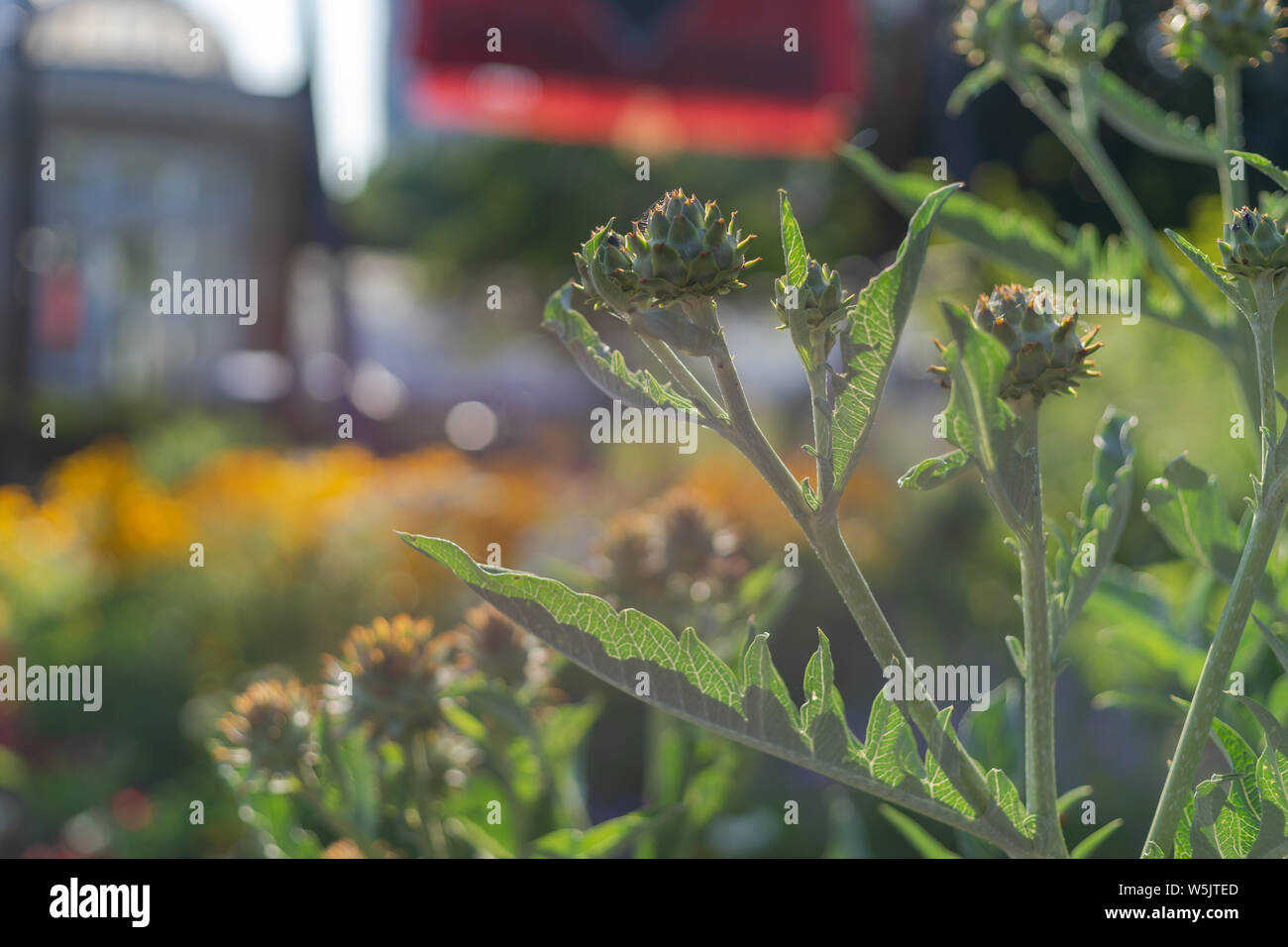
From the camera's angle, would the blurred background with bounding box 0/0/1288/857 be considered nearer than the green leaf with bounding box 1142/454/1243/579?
No

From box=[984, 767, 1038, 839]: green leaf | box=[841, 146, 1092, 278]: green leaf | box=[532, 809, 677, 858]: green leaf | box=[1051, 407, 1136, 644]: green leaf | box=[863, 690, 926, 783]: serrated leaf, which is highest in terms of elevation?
box=[841, 146, 1092, 278]: green leaf

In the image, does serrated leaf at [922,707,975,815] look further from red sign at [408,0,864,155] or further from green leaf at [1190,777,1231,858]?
red sign at [408,0,864,155]

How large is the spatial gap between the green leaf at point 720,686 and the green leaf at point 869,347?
0.28ft

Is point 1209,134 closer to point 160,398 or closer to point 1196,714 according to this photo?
point 1196,714

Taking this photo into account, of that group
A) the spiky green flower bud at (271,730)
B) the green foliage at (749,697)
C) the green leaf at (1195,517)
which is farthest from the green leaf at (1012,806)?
the spiky green flower bud at (271,730)

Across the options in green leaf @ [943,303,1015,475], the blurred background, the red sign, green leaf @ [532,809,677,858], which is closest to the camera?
green leaf @ [943,303,1015,475]

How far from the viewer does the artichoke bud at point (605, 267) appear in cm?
49

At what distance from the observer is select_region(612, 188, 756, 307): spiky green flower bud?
1.58 feet

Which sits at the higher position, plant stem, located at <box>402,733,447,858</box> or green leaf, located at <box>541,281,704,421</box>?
green leaf, located at <box>541,281,704,421</box>

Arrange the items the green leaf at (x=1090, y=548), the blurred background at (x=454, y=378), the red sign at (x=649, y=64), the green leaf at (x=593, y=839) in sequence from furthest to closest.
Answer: the red sign at (x=649, y=64)
the blurred background at (x=454, y=378)
the green leaf at (x=593, y=839)
the green leaf at (x=1090, y=548)

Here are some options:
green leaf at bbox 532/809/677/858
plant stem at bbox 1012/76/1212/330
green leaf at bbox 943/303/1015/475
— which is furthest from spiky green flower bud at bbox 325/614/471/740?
plant stem at bbox 1012/76/1212/330

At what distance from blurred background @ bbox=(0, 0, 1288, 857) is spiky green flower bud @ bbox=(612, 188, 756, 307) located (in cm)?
40

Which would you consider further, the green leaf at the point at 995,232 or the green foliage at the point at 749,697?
the green leaf at the point at 995,232

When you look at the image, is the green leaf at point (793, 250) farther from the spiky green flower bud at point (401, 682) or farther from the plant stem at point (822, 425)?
the spiky green flower bud at point (401, 682)
